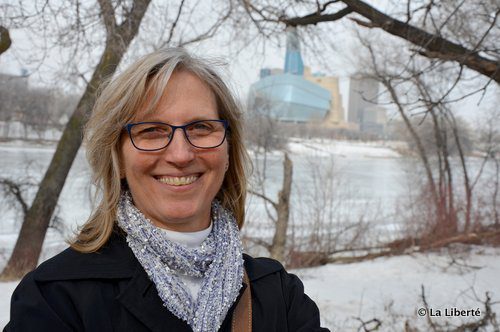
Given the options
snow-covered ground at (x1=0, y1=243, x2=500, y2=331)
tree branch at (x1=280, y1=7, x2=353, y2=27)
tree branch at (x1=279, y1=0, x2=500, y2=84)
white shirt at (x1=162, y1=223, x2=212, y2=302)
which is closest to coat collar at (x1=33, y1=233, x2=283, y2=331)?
white shirt at (x1=162, y1=223, x2=212, y2=302)

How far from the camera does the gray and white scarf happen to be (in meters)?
1.38

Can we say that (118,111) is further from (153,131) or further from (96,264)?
(96,264)

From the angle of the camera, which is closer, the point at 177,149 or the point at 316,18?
the point at 177,149

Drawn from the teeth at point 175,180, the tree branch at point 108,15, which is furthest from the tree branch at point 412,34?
the teeth at point 175,180

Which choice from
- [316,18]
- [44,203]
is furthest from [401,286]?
[44,203]

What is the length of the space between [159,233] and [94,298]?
282 millimetres

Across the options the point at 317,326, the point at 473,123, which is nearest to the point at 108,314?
the point at 317,326

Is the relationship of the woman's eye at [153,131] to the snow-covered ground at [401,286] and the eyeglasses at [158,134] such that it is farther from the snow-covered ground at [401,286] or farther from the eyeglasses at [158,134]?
the snow-covered ground at [401,286]

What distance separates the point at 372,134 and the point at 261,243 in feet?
165

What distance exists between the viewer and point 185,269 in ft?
4.83

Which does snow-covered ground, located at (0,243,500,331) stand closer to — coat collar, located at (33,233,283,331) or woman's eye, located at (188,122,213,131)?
coat collar, located at (33,233,283,331)

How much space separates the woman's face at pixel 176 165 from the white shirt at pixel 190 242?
0.03 metres

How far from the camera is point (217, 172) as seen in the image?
5.04 feet

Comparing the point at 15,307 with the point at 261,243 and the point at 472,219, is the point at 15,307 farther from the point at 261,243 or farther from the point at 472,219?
the point at 472,219
